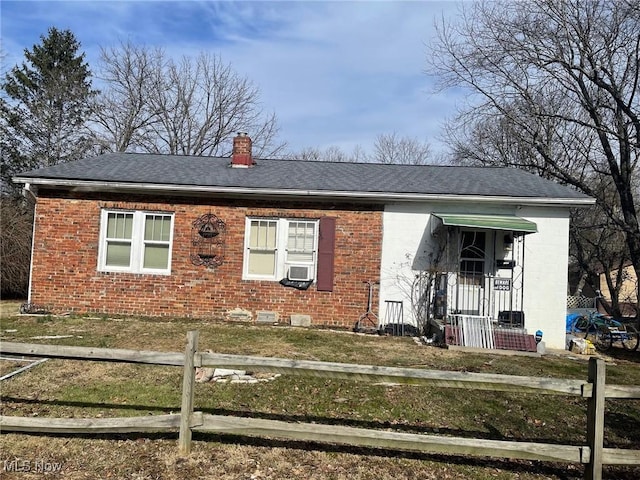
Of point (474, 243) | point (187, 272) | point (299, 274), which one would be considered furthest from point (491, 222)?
point (187, 272)

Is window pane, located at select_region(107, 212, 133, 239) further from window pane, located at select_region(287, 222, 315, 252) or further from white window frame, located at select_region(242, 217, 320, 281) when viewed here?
window pane, located at select_region(287, 222, 315, 252)

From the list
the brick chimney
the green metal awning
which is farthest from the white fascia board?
the brick chimney

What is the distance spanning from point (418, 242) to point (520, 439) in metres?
6.35

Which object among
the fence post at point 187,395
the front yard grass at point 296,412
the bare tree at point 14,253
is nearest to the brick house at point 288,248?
the front yard grass at point 296,412

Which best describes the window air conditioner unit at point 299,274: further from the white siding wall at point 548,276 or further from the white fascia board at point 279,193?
the white siding wall at point 548,276

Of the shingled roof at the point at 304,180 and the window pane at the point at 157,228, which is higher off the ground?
the shingled roof at the point at 304,180

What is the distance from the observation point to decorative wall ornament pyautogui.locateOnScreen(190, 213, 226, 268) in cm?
1058

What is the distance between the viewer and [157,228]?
10789 mm

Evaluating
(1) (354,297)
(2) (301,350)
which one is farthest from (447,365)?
(1) (354,297)

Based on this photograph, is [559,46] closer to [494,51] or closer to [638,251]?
[494,51]

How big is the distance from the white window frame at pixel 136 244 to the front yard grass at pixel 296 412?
2.90 meters

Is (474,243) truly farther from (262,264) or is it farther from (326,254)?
(262,264)

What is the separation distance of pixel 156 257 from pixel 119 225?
4.26ft

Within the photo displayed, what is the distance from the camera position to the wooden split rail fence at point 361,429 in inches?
132
